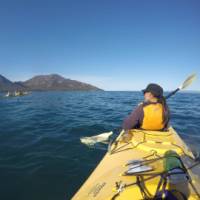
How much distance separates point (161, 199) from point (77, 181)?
304 centimetres

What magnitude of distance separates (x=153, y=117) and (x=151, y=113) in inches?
6.8

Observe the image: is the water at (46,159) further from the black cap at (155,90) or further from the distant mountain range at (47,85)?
the distant mountain range at (47,85)

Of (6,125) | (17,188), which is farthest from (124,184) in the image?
(6,125)

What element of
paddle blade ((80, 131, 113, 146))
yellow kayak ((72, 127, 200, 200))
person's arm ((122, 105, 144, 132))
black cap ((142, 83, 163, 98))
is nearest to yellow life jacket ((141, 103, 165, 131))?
person's arm ((122, 105, 144, 132))

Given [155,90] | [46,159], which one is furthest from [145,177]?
[46,159]

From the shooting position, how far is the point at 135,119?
5.20 meters

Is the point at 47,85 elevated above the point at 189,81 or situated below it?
above

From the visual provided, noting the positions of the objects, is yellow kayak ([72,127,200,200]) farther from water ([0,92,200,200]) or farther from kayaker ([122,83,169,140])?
water ([0,92,200,200])

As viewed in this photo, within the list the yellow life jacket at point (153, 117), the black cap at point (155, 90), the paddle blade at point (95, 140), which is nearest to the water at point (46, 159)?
the paddle blade at point (95, 140)

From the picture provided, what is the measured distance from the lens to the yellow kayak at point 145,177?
2500 millimetres

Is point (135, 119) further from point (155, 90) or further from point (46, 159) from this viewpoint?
point (46, 159)

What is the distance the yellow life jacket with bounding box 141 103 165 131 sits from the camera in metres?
4.96

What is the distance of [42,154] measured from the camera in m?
6.50

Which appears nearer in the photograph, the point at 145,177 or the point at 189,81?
the point at 145,177
